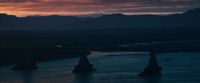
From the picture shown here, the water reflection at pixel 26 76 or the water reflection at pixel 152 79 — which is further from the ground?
the water reflection at pixel 26 76

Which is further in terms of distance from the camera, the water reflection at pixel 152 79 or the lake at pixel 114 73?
the lake at pixel 114 73

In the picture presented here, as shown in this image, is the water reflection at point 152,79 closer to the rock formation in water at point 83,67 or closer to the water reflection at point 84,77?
the water reflection at point 84,77

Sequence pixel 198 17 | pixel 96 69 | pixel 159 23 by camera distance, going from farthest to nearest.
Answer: pixel 159 23, pixel 198 17, pixel 96 69

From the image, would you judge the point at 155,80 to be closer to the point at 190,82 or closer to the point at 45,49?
the point at 190,82

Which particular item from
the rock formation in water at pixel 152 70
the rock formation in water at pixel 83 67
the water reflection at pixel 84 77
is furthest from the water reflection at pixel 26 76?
the rock formation in water at pixel 152 70

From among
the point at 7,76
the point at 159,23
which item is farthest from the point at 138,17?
the point at 7,76

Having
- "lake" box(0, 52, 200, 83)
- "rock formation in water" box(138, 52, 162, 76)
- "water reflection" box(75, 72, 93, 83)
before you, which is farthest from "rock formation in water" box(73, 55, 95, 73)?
"rock formation in water" box(138, 52, 162, 76)
